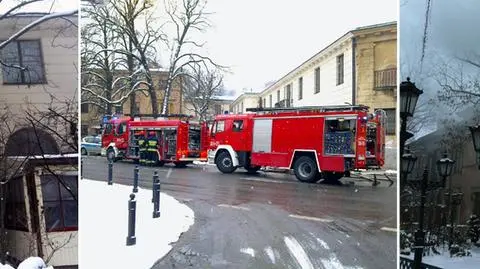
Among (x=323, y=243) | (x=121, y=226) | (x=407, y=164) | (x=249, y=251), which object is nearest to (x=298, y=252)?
(x=323, y=243)

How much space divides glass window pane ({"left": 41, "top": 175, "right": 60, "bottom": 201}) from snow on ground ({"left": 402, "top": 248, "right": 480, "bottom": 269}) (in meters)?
2.16

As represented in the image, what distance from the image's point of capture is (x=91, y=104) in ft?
9.90

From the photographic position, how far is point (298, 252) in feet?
9.46

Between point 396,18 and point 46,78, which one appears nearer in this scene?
point 396,18

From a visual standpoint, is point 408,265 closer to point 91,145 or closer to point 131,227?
point 131,227

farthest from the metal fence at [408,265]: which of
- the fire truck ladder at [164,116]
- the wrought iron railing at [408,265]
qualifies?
the fire truck ladder at [164,116]

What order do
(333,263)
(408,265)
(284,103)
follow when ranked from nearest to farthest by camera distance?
(333,263)
(408,265)
(284,103)

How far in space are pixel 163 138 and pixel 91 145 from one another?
0.44 m

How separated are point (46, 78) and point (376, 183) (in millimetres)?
2111

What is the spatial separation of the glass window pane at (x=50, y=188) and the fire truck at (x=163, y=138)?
1.21 feet

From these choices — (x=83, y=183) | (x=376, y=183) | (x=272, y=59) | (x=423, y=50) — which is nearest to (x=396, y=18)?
(x=423, y=50)

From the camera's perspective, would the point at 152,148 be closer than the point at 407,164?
No

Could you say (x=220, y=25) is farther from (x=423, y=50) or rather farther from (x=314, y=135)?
(x=423, y=50)

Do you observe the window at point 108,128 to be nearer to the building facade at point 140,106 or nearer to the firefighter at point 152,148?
the building facade at point 140,106
